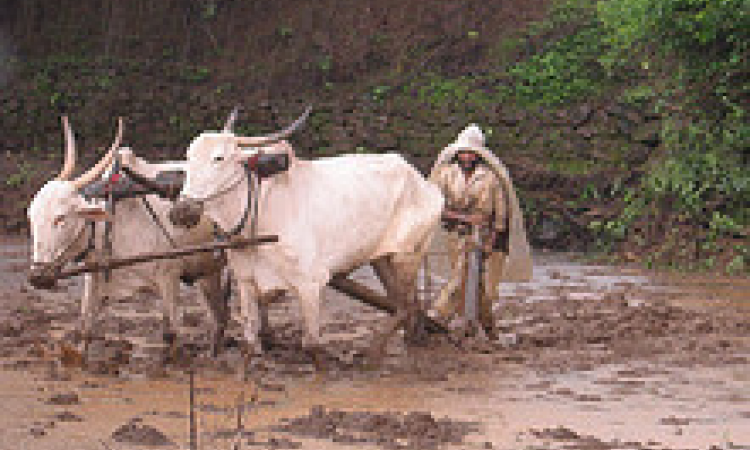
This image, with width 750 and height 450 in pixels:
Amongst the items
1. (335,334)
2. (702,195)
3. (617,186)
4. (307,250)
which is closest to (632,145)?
(617,186)

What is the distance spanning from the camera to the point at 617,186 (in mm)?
15797

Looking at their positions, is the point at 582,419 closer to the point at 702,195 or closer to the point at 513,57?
the point at 702,195

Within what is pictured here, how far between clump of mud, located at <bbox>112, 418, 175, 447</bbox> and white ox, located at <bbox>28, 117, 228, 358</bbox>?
1.69m

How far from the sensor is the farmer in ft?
28.9

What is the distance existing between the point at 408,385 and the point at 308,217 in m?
1.23

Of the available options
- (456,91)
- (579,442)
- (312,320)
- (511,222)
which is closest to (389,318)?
(312,320)

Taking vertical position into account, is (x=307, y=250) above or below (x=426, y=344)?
above

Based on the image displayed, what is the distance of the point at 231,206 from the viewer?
23.9ft

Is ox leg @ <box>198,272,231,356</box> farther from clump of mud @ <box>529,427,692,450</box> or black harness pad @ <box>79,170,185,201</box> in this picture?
clump of mud @ <box>529,427,692,450</box>

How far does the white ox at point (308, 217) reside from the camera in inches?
283

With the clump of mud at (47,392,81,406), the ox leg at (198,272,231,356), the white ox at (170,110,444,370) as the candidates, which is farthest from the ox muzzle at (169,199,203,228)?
the ox leg at (198,272,231,356)

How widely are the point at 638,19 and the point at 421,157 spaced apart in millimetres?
4300

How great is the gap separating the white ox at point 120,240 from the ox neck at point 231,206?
0.64 metres

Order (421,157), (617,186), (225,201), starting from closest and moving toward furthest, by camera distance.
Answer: (225,201), (617,186), (421,157)
